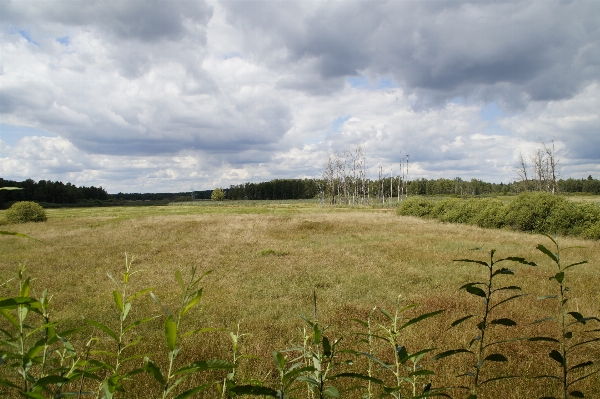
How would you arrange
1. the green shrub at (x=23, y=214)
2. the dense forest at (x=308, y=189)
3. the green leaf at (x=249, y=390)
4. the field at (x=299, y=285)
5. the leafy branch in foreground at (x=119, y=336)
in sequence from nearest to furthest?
the green leaf at (x=249, y=390), the leafy branch in foreground at (x=119, y=336), the field at (x=299, y=285), the green shrub at (x=23, y=214), the dense forest at (x=308, y=189)

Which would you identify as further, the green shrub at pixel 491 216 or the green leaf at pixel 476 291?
the green shrub at pixel 491 216

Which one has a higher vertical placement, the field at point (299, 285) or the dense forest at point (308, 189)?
the dense forest at point (308, 189)

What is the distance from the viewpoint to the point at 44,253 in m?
18.3

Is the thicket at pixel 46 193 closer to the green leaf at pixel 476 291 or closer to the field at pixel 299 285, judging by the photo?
the field at pixel 299 285

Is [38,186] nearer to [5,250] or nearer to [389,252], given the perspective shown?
[5,250]

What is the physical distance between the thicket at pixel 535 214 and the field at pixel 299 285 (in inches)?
212

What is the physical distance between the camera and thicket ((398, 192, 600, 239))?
77.2 ft

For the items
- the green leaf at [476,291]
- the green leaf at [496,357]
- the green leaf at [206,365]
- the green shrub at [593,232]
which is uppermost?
the green leaf at [476,291]

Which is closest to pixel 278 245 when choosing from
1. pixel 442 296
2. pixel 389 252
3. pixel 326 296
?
pixel 389 252

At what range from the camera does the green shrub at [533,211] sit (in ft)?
85.2

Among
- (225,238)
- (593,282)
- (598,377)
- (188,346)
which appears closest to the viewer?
(598,377)

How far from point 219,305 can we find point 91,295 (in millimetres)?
4719

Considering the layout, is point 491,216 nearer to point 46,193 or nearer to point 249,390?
point 249,390

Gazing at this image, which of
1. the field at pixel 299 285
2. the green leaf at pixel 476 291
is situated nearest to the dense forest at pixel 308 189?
the field at pixel 299 285
